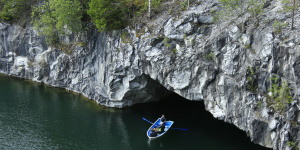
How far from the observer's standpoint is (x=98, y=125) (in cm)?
3341

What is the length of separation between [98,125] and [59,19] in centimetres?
1835

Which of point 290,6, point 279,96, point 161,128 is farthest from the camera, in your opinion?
point 161,128

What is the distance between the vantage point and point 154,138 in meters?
30.1

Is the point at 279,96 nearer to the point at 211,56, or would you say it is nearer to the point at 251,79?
the point at 251,79

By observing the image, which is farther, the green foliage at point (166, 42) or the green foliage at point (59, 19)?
the green foliage at point (59, 19)

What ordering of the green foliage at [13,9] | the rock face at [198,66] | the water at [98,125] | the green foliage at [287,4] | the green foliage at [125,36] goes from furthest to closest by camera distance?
the green foliage at [13,9] < the green foliage at [125,36] < the water at [98,125] < the green foliage at [287,4] < the rock face at [198,66]

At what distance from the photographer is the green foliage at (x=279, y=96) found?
2086 centimetres

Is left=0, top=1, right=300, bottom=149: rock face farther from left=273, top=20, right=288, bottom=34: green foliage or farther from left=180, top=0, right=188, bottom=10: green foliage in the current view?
left=180, top=0, right=188, bottom=10: green foliage

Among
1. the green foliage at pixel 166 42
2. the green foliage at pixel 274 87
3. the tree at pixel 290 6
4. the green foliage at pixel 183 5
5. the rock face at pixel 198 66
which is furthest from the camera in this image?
the green foliage at pixel 183 5

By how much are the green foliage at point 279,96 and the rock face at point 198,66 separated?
32 centimetres

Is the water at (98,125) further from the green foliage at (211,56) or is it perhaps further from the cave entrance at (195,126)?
the green foliage at (211,56)

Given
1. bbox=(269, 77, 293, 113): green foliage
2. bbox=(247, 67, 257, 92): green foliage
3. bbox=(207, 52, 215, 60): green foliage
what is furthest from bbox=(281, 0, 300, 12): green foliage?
bbox=(207, 52, 215, 60): green foliage

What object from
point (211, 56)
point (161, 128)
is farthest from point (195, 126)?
point (211, 56)

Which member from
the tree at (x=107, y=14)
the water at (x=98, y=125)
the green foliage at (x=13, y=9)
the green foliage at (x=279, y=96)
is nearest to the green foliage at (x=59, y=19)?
the tree at (x=107, y=14)
